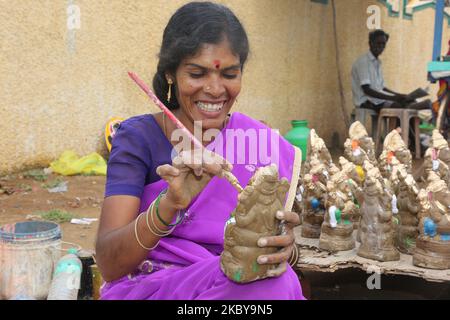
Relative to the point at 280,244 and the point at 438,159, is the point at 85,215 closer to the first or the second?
the point at 438,159

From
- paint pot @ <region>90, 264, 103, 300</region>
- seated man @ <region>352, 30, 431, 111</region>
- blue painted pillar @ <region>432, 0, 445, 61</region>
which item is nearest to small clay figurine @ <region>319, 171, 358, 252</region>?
paint pot @ <region>90, 264, 103, 300</region>

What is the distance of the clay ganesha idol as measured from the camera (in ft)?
5.61

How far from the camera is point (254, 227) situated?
1.74 metres

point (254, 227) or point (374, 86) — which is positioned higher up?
point (374, 86)

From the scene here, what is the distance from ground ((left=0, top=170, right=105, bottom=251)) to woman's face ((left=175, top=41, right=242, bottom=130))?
2446 mm

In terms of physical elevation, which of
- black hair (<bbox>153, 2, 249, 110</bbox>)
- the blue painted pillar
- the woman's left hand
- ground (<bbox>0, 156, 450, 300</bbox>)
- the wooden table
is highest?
the blue painted pillar

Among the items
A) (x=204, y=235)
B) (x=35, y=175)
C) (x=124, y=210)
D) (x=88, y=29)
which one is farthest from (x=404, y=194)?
(x=88, y=29)

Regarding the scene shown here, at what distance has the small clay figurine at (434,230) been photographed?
9.24 feet

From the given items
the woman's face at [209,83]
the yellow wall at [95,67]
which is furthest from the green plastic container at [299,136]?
the woman's face at [209,83]

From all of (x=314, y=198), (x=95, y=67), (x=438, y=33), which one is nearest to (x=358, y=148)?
(x=314, y=198)

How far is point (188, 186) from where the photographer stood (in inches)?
67.7

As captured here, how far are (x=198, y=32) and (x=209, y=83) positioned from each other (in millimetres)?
181

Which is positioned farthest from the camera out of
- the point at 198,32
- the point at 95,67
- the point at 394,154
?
the point at 95,67

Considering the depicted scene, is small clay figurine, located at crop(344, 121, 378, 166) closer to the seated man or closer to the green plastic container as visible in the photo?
the green plastic container
